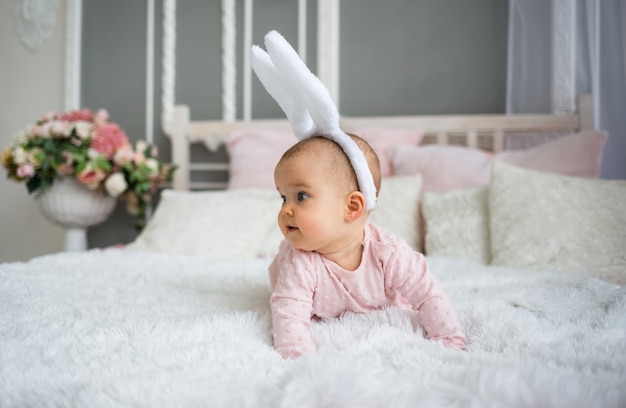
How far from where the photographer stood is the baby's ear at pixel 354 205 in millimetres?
869

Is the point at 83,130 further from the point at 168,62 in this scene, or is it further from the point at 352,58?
the point at 352,58

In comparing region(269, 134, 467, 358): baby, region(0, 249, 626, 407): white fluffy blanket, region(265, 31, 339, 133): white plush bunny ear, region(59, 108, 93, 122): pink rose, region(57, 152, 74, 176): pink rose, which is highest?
region(59, 108, 93, 122): pink rose

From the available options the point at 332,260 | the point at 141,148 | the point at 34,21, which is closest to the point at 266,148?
the point at 141,148

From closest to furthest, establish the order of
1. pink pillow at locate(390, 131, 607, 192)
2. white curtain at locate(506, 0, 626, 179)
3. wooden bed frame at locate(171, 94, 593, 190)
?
white curtain at locate(506, 0, 626, 179)
pink pillow at locate(390, 131, 607, 192)
wooden bed frame at locate(171, 94, 593, 190)

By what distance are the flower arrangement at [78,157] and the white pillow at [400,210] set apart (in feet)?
4.14

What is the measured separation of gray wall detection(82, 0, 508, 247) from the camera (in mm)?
2400

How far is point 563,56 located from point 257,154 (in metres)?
1.36

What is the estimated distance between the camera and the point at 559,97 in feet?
6.91

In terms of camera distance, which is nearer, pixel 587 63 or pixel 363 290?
pixel 363 290

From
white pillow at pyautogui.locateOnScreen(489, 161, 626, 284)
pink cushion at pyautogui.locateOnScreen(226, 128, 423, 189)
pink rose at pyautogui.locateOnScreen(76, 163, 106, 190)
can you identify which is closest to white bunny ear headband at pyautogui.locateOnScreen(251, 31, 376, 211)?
white pillow at pyautogui.locateOnScreen(489, 161, 626, 284)

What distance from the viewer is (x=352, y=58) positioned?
2598mm

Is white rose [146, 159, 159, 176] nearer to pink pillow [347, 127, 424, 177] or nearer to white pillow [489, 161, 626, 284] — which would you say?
pink pillow [347, 127, 424, 177]

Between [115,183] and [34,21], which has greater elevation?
[34,21]

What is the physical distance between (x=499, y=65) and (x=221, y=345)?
2.11 m
